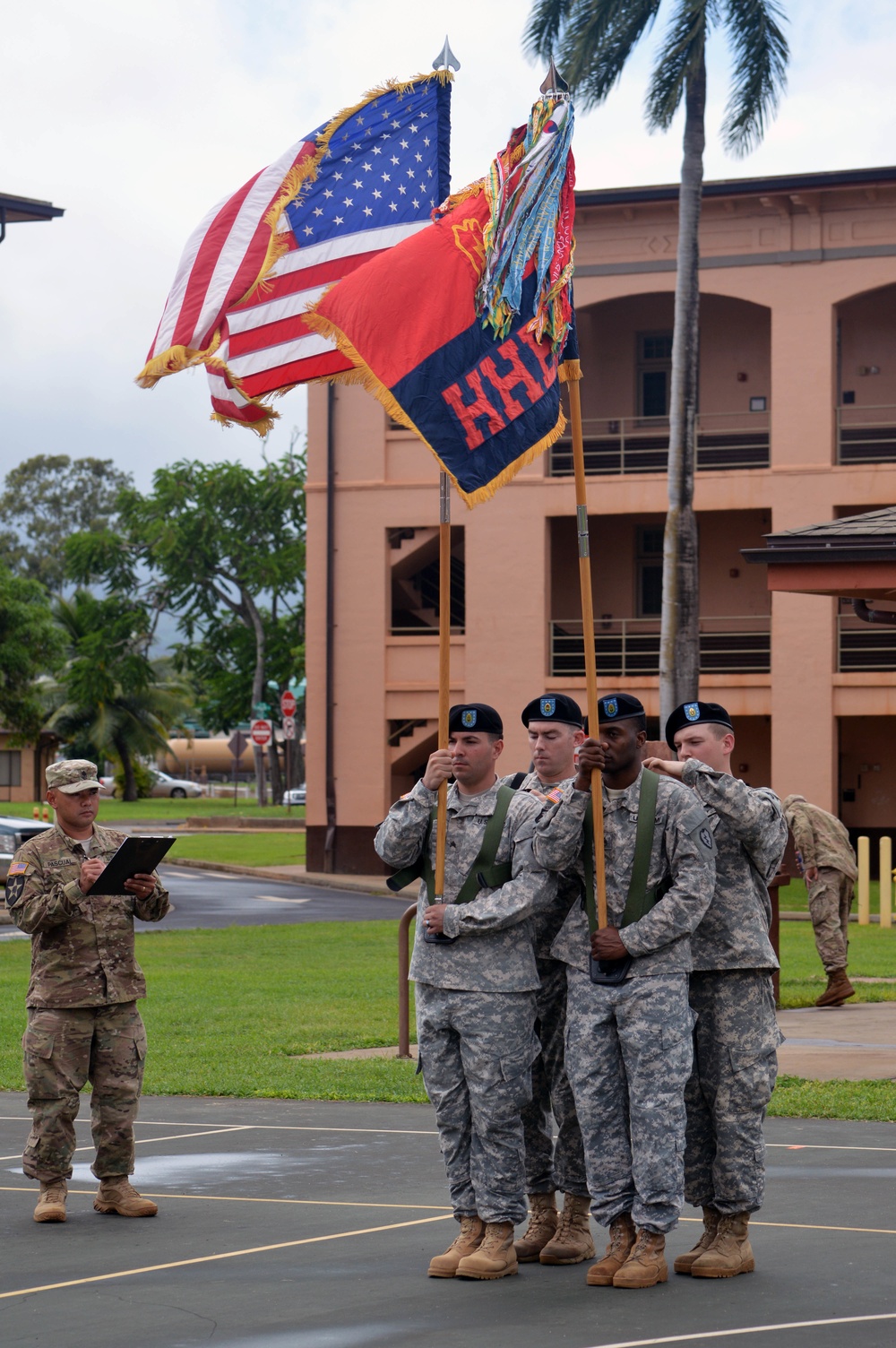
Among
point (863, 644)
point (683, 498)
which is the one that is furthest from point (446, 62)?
point (863, 644)

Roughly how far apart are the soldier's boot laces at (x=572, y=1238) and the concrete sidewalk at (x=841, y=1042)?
4.59m

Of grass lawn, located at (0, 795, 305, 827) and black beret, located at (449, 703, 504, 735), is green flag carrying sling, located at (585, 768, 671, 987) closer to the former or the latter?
black beret, located at (449, 703, 504, 735)

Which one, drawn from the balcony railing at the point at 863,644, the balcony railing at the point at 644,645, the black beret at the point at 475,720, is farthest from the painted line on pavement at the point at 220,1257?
the balcony railing at the point at 644,645

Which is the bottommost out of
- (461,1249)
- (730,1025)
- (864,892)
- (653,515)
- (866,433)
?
(864,892)

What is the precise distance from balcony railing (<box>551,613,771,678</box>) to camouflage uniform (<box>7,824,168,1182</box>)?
24.5m

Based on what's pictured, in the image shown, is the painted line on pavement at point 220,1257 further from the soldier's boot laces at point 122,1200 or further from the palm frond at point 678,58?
the palm frond at point 678,58

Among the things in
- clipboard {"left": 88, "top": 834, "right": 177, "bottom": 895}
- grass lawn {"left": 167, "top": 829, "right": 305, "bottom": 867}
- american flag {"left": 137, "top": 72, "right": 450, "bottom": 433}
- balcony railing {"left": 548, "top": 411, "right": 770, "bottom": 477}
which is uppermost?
balcony railing {"left": 548, "top": 411, "right": 770, "bottom": 477}

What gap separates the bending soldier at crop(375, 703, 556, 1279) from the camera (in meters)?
6.43

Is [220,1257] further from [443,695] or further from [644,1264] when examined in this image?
[443,695]

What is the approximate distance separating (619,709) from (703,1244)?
6.33 feet

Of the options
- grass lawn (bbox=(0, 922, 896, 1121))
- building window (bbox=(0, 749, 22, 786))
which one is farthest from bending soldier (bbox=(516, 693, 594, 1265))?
building window (bbox=(0, 749, 22, 786))

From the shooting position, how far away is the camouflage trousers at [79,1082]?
25.0 feet

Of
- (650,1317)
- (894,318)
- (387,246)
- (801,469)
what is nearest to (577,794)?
(650,1317)

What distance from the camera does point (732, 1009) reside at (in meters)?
6.46
